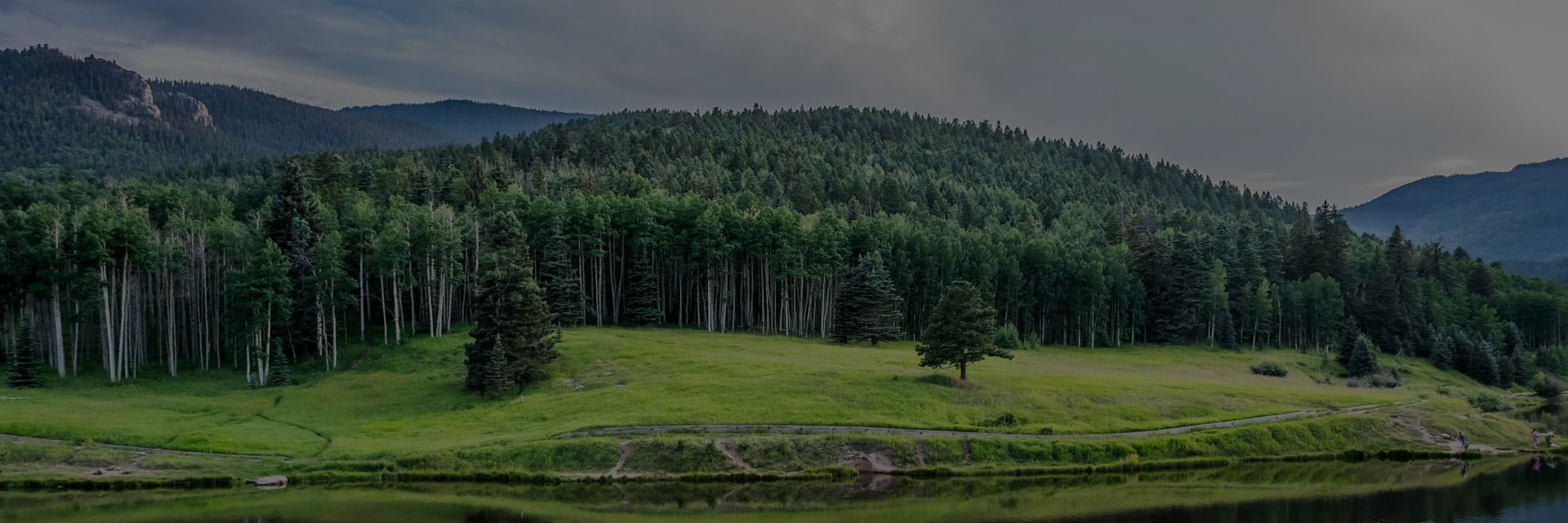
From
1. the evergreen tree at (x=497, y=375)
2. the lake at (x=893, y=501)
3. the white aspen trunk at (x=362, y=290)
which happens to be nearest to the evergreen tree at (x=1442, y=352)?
the lake at (x=893, y=501)

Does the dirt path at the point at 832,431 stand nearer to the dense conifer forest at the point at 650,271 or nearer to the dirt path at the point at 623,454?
the dirt path at the point at 623,454

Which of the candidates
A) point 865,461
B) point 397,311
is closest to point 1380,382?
point 865,461

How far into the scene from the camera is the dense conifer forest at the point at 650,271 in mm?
82500

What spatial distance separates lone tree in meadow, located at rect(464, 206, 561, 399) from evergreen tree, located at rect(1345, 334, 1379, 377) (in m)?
78.2

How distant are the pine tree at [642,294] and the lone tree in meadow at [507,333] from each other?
31793 millimetres

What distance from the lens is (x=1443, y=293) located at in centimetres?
14188

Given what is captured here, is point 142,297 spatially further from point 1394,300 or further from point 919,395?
point 1394,300

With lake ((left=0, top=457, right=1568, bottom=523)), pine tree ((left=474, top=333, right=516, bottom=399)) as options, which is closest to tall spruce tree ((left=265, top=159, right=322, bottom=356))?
pine tree ((left=474, top=333, right=516, bottom=399))

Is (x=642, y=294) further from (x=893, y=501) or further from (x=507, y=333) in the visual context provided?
(x=893, y=501)

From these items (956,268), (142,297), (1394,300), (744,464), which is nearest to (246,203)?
(142,297)

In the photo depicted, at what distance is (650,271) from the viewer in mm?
106312

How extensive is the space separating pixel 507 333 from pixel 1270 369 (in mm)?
68862

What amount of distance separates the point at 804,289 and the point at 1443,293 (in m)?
98.9

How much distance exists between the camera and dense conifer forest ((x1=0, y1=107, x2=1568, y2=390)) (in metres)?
82.5
